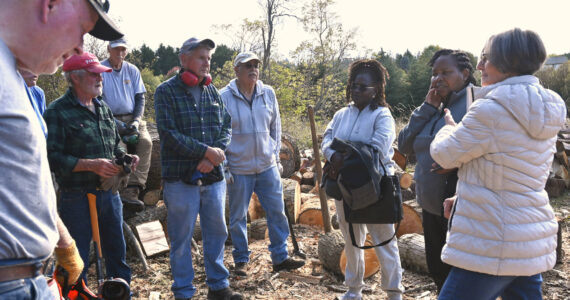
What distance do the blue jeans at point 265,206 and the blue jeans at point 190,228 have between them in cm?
63

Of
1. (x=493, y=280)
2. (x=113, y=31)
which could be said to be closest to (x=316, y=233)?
(x=493, y=280)

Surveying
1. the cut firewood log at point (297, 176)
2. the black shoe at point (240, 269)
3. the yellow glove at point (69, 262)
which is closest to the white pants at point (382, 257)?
the black shoe at point (240, 269)

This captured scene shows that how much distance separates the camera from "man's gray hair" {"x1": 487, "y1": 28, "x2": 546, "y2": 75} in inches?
73.8

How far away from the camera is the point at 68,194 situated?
301 cm

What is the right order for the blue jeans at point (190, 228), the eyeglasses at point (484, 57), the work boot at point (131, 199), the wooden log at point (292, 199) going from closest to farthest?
1. the eyeglasses at point (484, 57)
2. the blue jeans at point (190, 228)
3. the work boot at point (131, 199)
4. the wooden log at point (292, 199)

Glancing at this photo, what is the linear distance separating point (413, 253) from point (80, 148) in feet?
10.2

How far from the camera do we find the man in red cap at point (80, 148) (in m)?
2.92

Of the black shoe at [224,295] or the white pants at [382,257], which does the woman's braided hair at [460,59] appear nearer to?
the white pants at [382,257]

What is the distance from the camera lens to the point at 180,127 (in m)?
3.40

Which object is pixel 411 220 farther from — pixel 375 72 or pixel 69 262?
pixel 69 262

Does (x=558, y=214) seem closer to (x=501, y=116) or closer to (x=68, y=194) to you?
(x=501, y=116)

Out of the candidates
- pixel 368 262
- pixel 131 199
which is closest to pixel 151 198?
pixel 131 199

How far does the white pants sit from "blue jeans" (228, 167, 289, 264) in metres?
1.03

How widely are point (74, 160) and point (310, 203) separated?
3.51 metres
